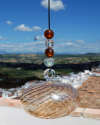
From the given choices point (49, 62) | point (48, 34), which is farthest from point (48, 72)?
point (48, 34)

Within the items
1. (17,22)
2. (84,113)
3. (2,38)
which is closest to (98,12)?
(17,22)

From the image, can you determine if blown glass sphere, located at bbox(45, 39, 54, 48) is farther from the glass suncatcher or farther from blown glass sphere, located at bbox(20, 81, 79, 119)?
blown glass sphere, located at bbox(20, 81, 79, 119)

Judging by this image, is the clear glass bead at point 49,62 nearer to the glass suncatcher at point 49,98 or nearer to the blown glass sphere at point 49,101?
the glass suncatcher at point 49,98

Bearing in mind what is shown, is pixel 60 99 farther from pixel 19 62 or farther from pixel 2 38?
pixel 2 38

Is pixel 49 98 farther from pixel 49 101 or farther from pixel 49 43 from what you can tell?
pixel 49 43

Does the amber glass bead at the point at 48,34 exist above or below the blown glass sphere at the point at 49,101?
above

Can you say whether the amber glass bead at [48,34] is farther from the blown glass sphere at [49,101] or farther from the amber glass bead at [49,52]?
the blown glass sphere at [49,101]

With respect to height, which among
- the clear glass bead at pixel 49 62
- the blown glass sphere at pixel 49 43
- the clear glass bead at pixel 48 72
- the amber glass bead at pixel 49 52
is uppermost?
the blown glass sphere at pixel 49 43

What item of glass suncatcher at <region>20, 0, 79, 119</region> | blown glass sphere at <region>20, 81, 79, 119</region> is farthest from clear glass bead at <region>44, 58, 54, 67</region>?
blown glass sphere at <region>20, 81, 79, 119</region>

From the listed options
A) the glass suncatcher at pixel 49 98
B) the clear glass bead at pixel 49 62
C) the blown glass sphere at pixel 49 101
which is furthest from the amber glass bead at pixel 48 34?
the blown glass sphere at pixel 49 101
